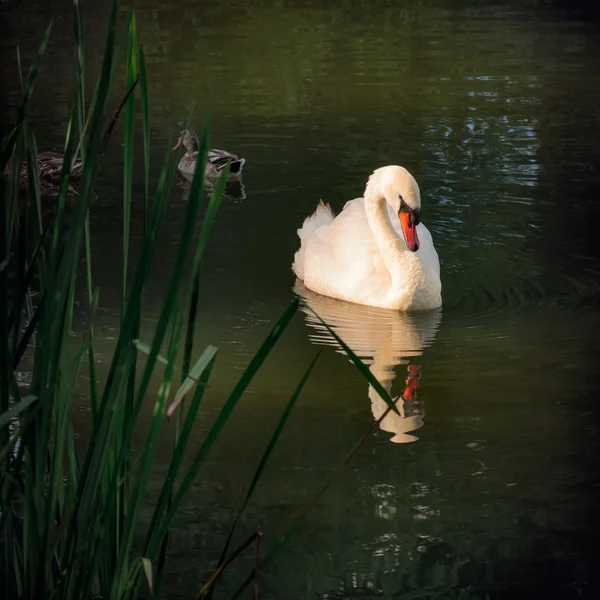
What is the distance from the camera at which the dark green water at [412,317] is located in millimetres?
4086

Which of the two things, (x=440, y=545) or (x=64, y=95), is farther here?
(x=64, y=95)

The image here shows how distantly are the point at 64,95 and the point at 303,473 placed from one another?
307 inches

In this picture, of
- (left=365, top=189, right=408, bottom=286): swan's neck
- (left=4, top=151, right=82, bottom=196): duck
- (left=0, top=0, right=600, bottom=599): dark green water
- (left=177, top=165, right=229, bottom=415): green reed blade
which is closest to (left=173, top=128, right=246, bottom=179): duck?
(left=0, top=0, right=600, bottom=599): dark green water

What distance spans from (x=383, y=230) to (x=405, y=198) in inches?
11.2

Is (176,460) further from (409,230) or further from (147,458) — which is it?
(409,230)

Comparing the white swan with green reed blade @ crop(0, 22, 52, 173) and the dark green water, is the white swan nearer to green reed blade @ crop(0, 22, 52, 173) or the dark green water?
the dark green water

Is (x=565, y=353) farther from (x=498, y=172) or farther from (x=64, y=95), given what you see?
(x=64, y=95)

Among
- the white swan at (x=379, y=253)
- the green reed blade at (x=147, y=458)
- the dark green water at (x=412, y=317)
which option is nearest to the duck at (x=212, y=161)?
the dark green water at (x=412, y=317)

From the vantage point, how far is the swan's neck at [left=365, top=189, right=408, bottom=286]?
261 inches

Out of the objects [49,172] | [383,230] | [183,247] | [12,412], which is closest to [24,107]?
[183,247]

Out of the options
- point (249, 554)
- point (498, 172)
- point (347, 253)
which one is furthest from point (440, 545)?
point (498, 172)

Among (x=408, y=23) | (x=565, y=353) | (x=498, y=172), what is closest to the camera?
(x=565, y=353)

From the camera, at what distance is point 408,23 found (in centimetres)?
1537

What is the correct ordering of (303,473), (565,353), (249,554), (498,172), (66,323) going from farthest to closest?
(498,172) → (565,353) → (303,473) → (249,554) → (66,323)
